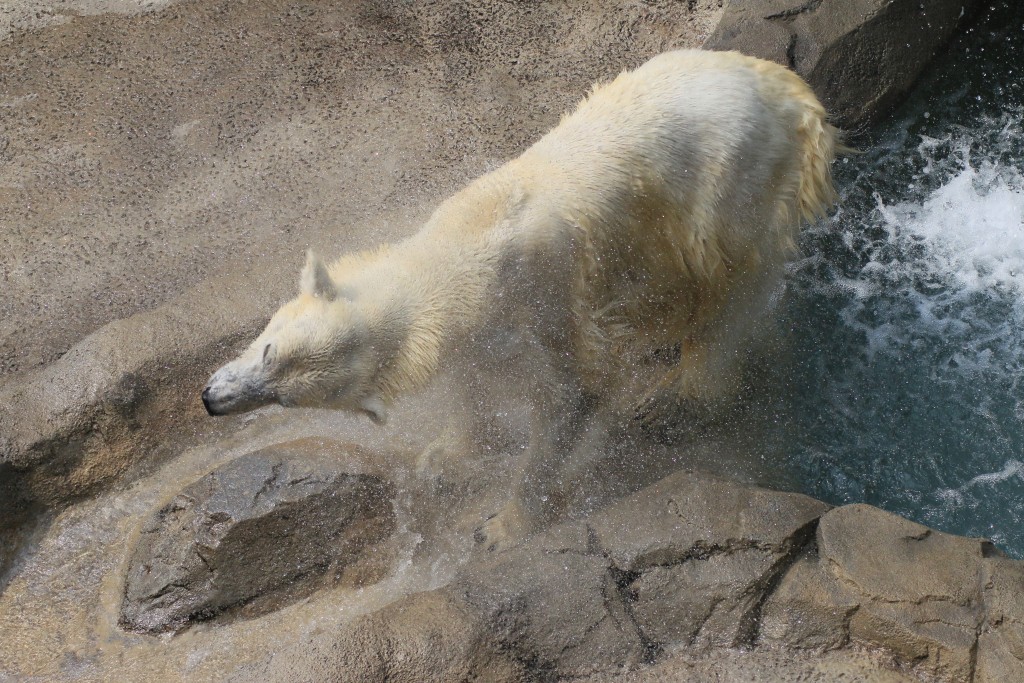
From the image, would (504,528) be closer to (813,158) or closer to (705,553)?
(705,553)

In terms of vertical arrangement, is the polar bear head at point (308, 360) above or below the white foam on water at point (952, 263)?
above

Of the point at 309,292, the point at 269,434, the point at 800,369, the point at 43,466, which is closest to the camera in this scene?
the point at 309,292

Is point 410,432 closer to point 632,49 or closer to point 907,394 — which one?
point 907,394

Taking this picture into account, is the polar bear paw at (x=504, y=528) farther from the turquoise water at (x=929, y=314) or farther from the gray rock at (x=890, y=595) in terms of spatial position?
the turquoise water at (x=929, y=314)

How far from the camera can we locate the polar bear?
314cm

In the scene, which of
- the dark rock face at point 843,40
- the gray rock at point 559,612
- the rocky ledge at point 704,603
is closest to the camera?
the rocky ledge at point 704,603

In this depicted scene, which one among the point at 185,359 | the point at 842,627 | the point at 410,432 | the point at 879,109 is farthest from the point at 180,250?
the point at 879,109

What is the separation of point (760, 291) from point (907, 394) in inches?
40.4

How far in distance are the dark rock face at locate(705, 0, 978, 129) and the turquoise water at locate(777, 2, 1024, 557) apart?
10.5 inches

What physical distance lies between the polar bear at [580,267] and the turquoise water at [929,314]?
72 cm

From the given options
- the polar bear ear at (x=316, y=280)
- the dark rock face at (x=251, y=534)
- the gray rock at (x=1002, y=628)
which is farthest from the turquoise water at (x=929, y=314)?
the polar bear ear at (x=316, y=280)

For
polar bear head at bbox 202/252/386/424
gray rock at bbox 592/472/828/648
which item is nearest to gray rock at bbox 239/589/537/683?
gray rock at bbox 592/472/828/648

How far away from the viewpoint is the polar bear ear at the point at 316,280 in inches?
122

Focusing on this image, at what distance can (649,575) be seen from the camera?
3061 millimetres
